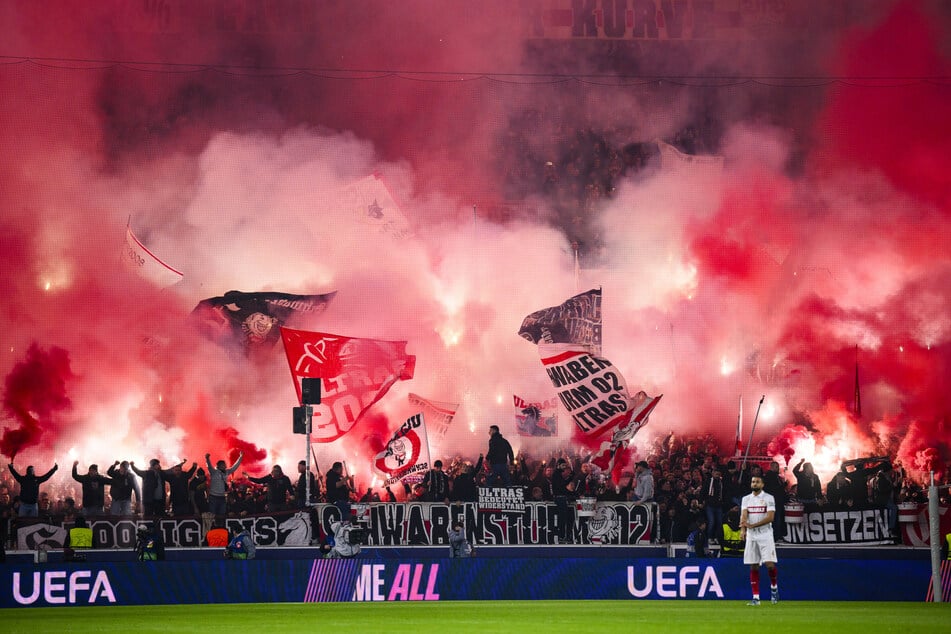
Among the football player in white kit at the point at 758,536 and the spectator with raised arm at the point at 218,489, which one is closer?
the football player in white kit at the point at 758,536

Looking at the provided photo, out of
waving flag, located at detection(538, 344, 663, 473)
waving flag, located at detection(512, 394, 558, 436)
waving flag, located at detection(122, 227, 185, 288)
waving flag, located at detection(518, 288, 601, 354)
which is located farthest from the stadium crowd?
waving flag, located at detection(122, 227, 185, 288)

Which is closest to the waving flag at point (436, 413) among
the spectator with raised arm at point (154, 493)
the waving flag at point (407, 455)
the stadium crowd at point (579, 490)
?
the stadium crowd at point (579, 490)

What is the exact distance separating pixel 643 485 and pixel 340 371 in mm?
9433

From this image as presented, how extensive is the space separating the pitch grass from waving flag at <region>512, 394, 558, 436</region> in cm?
1220

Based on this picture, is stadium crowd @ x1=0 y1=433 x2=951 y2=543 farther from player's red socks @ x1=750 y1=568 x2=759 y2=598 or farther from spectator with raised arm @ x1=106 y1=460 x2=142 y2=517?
player's red socks @ x1=750 y1=568 x2=759 y2=598

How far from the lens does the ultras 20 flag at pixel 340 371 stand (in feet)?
90.5

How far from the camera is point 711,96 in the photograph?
3247cm

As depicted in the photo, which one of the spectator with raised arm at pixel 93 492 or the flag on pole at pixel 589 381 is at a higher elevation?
the flag on pole at pixel 589 381

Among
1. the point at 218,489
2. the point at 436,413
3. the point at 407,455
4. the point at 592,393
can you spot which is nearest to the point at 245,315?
the point at 436,413

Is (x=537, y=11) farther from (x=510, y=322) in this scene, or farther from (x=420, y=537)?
(x=420, y=537)

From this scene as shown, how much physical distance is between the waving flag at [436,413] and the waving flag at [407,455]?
5.31m

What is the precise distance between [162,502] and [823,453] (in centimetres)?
1567

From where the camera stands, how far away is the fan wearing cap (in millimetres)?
21641

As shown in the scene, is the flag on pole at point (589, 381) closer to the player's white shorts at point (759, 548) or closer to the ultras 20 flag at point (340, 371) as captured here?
the ultras 20 flag at point (340, 371)
